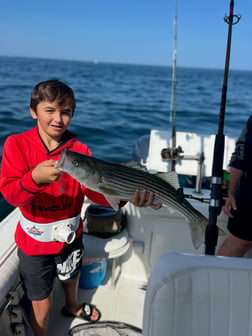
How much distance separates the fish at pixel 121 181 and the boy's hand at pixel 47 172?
0.03 metres

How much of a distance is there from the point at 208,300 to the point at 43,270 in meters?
1.42

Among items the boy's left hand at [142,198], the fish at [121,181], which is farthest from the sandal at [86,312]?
the boy's left hand at [142,198]

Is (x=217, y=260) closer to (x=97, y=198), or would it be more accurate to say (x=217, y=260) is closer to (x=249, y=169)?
(x=97, y=198)

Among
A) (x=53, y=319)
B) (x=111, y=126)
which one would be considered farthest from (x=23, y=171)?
(x=111, y=126)

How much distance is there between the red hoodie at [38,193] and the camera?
2.04 metres

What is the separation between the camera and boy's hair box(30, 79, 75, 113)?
210 cm

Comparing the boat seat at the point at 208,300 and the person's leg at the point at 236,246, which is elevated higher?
the boat seat at the point at 208,300

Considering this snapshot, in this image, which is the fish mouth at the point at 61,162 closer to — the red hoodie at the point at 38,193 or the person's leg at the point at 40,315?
the red hoodie at the point at 38,193

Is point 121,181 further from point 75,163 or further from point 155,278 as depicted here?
point 155,278

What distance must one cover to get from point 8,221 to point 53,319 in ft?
3.80

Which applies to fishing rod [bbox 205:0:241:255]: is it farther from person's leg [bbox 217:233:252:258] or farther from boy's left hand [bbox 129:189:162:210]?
person's leg [bbox 217:233:252:258]

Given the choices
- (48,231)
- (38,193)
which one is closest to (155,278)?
(38,193)

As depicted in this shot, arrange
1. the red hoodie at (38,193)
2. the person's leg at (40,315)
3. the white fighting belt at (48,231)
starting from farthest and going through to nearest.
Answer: the person's leg at (40,315)
the white fighting belt at (48,231)
the red hoodie at (38,193)

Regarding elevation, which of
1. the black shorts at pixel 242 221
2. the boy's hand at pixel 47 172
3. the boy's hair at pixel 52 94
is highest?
the boy's hair at pixel 52 94
